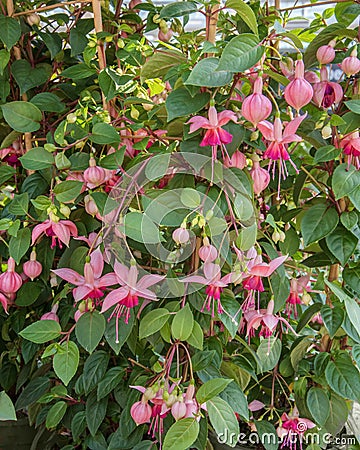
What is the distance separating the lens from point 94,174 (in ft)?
2.57

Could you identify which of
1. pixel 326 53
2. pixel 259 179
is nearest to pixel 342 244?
pixel 259 179

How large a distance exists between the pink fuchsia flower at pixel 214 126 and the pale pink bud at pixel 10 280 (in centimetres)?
35

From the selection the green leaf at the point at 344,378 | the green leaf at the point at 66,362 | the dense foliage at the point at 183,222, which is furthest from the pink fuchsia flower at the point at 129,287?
the green leaf at the point at 344,378

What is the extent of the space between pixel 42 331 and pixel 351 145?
0.47 metres

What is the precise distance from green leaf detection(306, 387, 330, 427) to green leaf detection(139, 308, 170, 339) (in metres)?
0.27

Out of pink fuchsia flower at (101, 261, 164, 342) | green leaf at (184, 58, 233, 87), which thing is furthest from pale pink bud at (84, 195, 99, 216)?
green leaf at (184, 58, 233, 87)

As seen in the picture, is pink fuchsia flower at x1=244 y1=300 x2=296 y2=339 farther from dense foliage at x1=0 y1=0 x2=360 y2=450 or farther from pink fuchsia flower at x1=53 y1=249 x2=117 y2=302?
pink fuchsia flower at x1=53 y1=249 x2=117 y2=302

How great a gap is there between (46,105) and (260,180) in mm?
358

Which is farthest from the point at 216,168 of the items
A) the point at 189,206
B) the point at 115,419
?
the point at 115,419

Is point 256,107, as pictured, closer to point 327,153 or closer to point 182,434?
point 327,153

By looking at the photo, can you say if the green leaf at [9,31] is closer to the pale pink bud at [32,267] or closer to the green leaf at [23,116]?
the green leaf at [23,116]

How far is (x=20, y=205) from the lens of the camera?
33.1 inches

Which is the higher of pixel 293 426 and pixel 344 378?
pixel 344 378

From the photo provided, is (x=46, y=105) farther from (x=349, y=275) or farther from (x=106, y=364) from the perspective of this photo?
(x=349, y=275)
